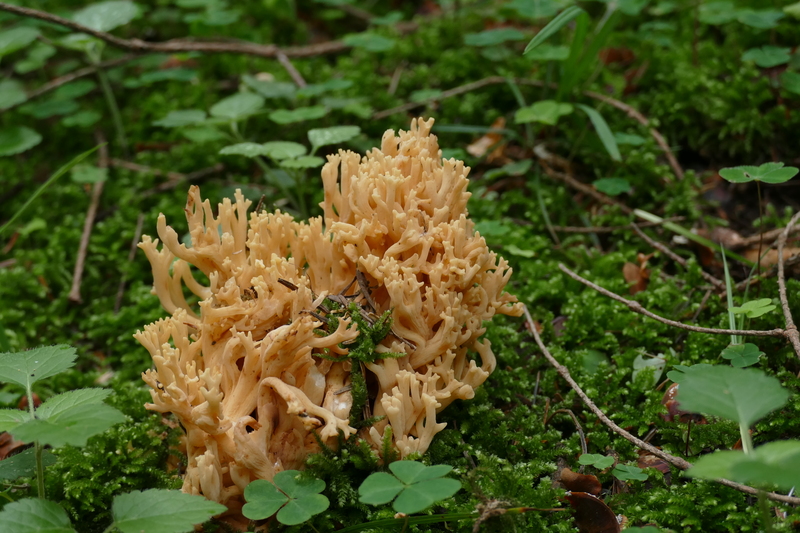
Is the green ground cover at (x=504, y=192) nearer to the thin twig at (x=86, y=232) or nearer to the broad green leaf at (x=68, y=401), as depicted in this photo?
the thin twig at (x=86, y=232)

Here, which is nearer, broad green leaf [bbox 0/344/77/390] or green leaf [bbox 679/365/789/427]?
green leaf [bbox 679/365/789/427]

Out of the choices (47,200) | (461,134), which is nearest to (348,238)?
(461,134)

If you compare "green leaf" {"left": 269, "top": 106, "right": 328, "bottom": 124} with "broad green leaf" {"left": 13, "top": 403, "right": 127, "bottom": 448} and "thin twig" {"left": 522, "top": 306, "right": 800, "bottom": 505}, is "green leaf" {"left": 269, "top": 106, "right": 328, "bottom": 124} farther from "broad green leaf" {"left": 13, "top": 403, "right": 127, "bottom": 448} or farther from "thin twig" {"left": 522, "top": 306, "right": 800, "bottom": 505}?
"broad green leaf" {"left": 13, "top": 403, "right": 127, "bottom": 448}

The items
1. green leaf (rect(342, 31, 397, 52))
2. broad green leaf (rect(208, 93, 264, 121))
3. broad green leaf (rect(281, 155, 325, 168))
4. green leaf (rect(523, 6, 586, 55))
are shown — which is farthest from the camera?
green leaf (rect(342, 31, 397, 52))

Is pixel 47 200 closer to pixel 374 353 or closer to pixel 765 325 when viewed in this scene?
pixel 374 353

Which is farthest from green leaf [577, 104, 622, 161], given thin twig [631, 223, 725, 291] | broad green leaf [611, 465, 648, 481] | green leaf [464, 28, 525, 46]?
broad green leaf [611, 465, 648, 481]

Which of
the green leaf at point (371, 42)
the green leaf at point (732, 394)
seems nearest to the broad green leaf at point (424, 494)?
the green leaf at point (732, 394)


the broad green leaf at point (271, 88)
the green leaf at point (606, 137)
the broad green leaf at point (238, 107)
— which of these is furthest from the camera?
the broad green leaf at point (271, 88)

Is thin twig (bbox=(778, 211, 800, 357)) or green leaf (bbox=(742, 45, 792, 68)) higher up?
green leaf (bbox=(742, 45, 792, 68))
